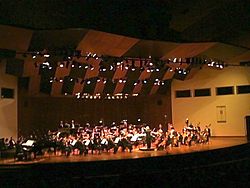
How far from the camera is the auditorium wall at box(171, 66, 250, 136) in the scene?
17531mm

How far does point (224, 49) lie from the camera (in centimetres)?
1543

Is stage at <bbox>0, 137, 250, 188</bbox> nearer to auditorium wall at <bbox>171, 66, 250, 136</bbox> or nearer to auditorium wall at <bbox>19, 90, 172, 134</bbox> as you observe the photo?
auditorium wall at <bbox>171, 66, 250, 136</bbox>

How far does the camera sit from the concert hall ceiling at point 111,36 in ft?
40.4

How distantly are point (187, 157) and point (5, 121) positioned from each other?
7.69 m

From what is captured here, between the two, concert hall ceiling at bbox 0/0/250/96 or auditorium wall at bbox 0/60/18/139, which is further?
auditorium wall at bbox 0/60/18/139

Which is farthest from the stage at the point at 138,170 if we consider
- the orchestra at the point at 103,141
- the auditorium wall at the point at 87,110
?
the auditorium wall at the point at 87,110

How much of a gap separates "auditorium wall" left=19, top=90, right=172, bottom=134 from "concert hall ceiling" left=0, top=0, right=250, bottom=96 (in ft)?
2.16

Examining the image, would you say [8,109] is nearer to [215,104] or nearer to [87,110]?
Answer: [87,110]

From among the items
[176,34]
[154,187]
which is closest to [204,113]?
[176,34]

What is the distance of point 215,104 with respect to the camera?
18203 millimetres

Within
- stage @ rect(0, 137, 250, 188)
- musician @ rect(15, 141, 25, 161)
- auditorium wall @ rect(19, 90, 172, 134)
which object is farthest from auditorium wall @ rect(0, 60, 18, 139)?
stage @ rect(0, 137, 250, 188)

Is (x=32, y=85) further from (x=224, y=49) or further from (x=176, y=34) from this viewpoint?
(x=224, y=49)

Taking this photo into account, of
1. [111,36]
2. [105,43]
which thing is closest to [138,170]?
[111,36]

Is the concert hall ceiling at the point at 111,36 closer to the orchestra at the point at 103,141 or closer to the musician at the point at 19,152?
the orchestra at the point at 103,141
